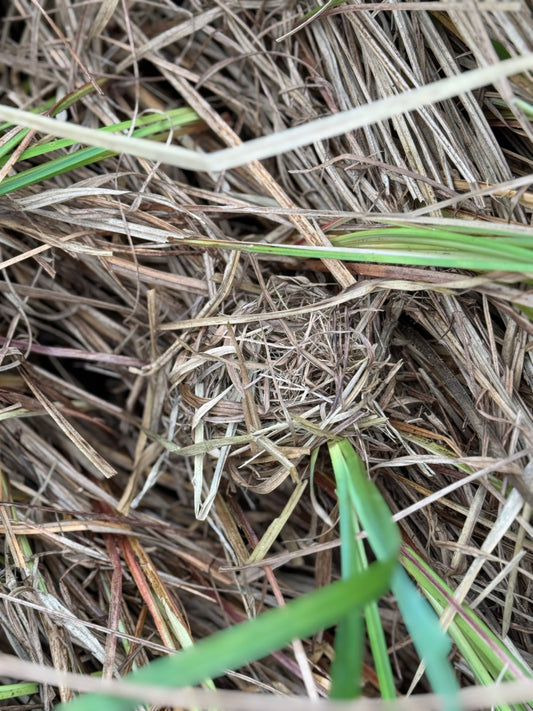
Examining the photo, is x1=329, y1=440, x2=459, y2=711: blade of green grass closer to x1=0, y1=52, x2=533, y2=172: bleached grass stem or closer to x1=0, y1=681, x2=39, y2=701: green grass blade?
x1=0, y1=52, x2=533, y2=172: bleached grass stem

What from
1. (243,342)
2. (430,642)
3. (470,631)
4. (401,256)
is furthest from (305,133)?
(470,631)

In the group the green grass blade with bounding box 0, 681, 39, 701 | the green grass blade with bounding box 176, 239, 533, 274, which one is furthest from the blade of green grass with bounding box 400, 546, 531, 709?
the green grass blade with bounding box 0, 681, 39, 701

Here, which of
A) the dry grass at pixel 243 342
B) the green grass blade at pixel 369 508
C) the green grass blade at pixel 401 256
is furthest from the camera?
the dry grass at pixel 243 342

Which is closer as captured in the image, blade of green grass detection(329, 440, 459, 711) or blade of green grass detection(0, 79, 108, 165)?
blade of green grass detection(329, 440, 459, 711)

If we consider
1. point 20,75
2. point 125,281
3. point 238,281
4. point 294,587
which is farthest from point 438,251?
point 20,75

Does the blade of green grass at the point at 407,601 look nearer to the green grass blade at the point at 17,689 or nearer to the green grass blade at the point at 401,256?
the green grass blade at the point at 401,256

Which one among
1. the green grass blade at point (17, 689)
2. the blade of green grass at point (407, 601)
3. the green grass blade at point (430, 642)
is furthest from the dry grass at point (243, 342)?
the green grass blade at point (430, 642)

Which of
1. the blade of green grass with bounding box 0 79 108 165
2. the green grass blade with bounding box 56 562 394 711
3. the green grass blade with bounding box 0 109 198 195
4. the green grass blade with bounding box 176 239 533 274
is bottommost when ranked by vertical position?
the green grass blade with bounding box 56 562 394 711
